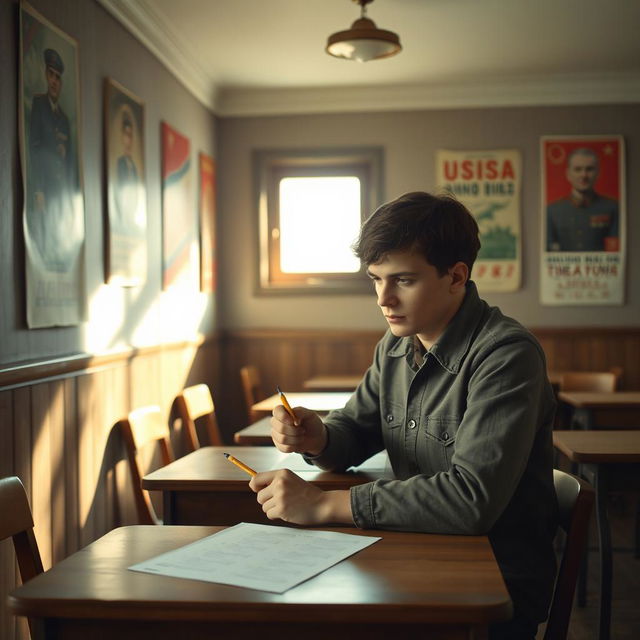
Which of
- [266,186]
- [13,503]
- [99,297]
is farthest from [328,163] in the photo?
[13,503]

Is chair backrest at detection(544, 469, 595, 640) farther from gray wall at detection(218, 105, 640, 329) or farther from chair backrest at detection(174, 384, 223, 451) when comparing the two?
gray wall at detection(218, 105, 640, 329)

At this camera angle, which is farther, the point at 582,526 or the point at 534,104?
the point at 534,104

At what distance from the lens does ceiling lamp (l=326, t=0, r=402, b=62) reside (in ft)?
12.5

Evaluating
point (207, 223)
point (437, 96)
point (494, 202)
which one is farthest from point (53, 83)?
point (494, 202)

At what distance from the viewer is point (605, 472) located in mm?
2629

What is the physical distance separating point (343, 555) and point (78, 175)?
2.39 m

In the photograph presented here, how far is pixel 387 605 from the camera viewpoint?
43.1 inches

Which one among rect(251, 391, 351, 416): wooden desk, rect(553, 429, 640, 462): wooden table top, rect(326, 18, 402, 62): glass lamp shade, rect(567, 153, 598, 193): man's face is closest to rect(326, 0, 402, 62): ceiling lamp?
rect(326, 18, 402, 62): glass lamp shade

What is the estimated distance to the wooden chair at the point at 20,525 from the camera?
1.60 meters

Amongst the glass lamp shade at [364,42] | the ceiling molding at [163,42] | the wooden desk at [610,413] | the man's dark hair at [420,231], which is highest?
the ceiling molding at [163,42]

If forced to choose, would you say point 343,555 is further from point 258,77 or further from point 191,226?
point 258,77

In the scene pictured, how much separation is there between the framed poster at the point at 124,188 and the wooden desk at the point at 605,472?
2134 mm

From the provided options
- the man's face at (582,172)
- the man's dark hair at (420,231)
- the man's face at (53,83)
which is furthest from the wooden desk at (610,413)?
the man's face at (53,83)

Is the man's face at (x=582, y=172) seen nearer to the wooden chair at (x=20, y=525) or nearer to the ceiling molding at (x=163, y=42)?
the ceiling molding at (x=163, y=42)
